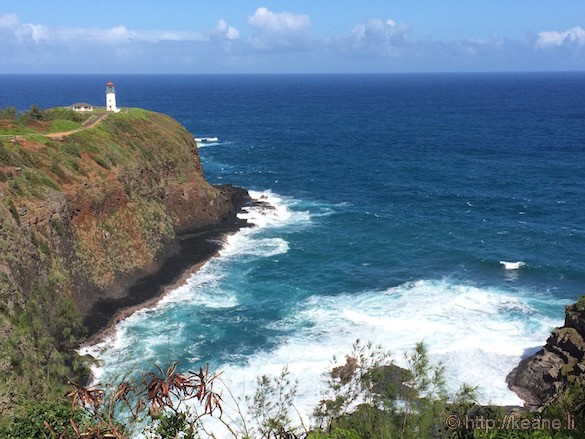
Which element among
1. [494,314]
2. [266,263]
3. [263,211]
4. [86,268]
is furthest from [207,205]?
[494,314]

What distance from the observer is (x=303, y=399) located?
40188mm

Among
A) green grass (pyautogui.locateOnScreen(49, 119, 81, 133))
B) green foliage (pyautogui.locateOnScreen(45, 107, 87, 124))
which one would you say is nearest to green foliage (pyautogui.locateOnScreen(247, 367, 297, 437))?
green grass (pyautogui.locateOnScreen(49, 119, 81, 133))

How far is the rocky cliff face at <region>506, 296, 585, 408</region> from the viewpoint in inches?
1582

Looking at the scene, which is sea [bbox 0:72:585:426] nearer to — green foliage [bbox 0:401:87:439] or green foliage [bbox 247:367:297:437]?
green foliage [bbox 247:367:297:437]

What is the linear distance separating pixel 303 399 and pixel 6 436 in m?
25.1

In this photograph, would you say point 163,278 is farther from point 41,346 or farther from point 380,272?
point 380,272

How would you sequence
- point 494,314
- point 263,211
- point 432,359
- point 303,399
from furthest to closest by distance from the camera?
1. point 263,211
2. point 494,314
3. point 432,359
4. point 303,399

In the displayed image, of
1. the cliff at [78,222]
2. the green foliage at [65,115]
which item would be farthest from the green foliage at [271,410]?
the green foliage at [65,115]

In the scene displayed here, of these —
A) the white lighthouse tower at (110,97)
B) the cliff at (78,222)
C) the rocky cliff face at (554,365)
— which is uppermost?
the white lighthouse tower at (110,97)

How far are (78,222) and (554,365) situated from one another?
44785 mm

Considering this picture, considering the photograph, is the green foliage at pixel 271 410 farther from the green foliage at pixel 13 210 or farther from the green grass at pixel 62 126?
the green grass at pixel 62 126

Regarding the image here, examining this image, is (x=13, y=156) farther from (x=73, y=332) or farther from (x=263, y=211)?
(x=263, y=211)

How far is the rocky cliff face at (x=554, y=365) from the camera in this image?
4019 centimetres

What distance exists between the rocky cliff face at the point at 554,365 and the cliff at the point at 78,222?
31906 millimetres
